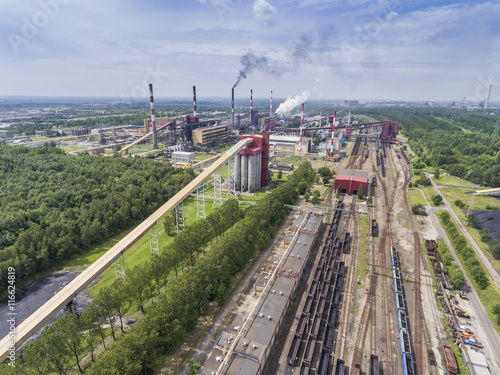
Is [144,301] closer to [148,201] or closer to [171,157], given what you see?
[148,201]

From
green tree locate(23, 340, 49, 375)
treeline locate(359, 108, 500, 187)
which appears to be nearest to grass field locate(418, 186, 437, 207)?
treeline locate(359, 108, 500, 187)

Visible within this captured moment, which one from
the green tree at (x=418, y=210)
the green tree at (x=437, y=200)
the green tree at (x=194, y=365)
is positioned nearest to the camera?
the green tree at (x=194, y=365)

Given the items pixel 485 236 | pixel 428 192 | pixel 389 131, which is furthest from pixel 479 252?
pixel 389 131

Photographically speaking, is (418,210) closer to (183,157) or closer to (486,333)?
(486,333)

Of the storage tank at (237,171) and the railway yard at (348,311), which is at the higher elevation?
the storage tank at (237,171)

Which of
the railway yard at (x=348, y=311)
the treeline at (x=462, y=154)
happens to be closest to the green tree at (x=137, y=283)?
the railway yard at (x=348, y=311)

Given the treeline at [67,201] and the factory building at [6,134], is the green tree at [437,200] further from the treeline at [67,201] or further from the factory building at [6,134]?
the factory building at [6,134]
